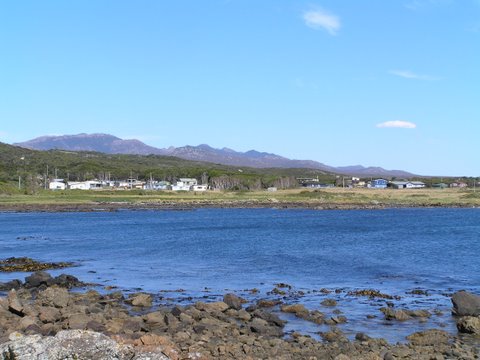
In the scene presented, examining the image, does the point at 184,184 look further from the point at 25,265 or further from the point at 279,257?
the point at 25,265

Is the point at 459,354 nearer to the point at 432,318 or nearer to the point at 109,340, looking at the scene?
the point at 432,318

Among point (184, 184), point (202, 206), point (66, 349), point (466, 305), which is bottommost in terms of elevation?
point (202, 206)

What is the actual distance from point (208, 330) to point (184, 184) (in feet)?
510

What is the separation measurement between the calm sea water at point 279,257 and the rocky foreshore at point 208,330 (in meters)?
1.10

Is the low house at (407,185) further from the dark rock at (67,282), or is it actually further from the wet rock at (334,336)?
the wet rock at (334,336)

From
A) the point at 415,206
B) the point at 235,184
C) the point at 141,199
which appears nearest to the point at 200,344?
the point at 415,206

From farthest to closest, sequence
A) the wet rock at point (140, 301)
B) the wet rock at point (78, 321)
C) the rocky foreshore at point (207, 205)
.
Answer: the rocky foreshore at point (207, 205) → the wet rock at point (140, 301) → the wet rock at point (78, 321)

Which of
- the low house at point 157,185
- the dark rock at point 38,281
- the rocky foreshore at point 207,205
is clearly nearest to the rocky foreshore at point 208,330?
the dark rock at point 38,281

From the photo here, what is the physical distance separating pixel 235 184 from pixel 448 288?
14292 cm

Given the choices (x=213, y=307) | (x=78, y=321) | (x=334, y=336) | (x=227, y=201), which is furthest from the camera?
(x=227, y=201)

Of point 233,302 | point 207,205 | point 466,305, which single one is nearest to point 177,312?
point 233,302

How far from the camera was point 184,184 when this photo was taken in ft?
561

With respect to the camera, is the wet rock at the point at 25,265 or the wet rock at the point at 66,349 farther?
the wet rock at the point at 25,265

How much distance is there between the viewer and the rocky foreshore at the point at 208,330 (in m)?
13.3
